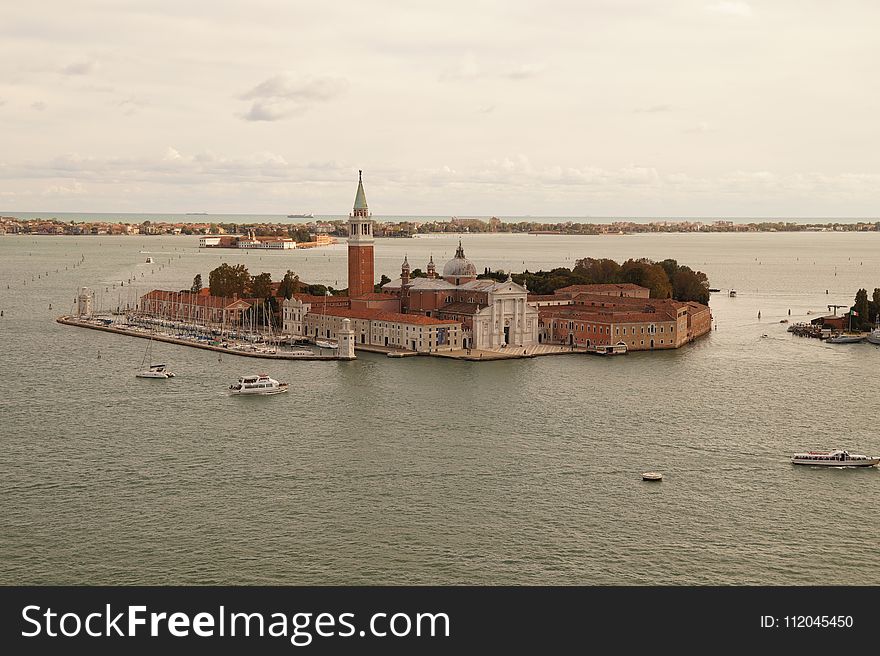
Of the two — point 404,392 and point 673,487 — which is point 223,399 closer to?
point 404,392

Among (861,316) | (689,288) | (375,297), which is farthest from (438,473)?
(689,288)

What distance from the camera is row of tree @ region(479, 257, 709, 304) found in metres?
47.0

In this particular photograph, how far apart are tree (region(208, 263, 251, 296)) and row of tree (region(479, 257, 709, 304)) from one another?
10.7 metres

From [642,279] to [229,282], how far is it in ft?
58.6

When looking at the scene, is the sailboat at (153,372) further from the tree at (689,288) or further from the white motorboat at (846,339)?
the tree at (689,288)

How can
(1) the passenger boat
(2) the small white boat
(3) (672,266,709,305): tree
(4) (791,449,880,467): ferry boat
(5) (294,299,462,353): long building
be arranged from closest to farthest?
1. (4) (791,449,880,467): ferry boat
2. (2) the small white boat
3. (5) (294,299,462,353): long building
4. (1) the passenger boat
5. (3) (672,266,709,305): tree

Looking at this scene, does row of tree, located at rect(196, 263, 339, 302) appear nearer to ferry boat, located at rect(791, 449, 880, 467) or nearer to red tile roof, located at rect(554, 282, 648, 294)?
red tile roof, located at rect(554, 282, 648, 294)

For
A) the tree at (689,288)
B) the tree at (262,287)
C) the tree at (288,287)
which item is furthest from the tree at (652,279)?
the tree at (262,287)

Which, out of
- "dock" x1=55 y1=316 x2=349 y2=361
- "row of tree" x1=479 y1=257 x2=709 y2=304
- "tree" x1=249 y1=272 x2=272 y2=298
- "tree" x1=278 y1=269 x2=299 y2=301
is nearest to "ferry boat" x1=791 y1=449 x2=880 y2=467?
"dock" x1=55 y1=316 x2=349 y2=361

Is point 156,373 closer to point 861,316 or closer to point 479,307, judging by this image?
point 479,307

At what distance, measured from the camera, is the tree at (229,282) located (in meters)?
44.7

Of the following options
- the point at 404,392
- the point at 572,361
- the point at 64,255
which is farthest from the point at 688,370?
the point at 64,255

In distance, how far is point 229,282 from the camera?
44.7 metres

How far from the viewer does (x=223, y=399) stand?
24406 mm
